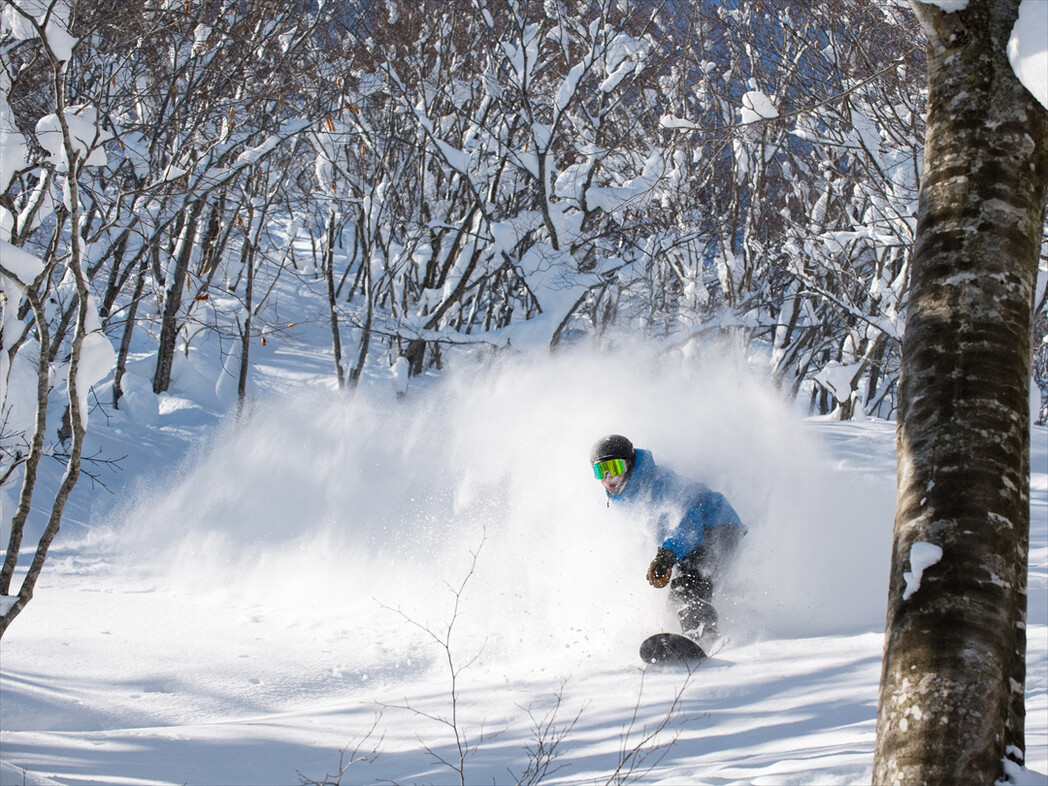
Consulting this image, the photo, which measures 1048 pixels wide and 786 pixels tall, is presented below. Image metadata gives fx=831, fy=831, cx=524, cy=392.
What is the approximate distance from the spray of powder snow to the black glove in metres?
0.33

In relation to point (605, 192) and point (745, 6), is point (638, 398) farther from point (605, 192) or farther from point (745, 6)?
point (745, 6)

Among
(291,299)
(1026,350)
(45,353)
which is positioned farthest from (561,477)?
(291,299)

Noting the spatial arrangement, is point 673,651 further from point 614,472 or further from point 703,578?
point 614,472

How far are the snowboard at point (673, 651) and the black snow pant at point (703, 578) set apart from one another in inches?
18.8

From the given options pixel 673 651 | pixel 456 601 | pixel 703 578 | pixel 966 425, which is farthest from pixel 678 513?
pixel 966 425

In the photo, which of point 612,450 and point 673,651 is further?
point 612,450

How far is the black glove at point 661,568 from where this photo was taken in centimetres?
521

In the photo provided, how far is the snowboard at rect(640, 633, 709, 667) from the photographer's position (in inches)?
179

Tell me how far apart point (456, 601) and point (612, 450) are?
1.61 metres

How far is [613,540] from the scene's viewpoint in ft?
20.7

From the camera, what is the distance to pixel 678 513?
5.57 metres

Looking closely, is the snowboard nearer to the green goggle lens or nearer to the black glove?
the black glove

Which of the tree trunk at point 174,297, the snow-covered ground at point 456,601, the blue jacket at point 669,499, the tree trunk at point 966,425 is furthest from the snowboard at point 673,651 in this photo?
the tree trunk at point 174,297

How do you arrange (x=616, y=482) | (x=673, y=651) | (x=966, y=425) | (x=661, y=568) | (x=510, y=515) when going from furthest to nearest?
(x=510, y=515)
(x=616, y=482)
(x=661, y=568)
(x=673, y=651)
(x=966, y=425)
